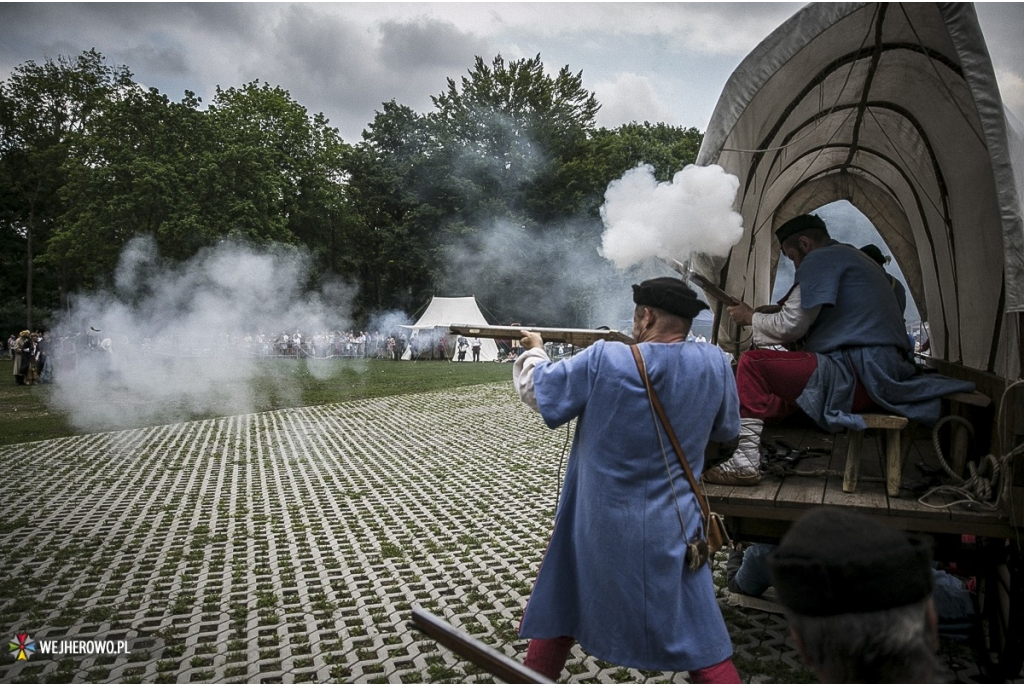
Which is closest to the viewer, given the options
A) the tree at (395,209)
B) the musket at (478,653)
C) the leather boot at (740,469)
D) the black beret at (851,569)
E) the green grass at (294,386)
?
the black beret at (851,569)

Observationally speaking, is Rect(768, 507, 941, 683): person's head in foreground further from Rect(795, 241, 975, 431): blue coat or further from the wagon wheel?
Rect(795, 241, 975, 431): blue coat

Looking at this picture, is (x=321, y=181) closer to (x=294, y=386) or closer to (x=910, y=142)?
(x=294, y=386)

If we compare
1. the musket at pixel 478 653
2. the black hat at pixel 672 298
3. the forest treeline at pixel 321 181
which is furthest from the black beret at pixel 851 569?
the forest treeline at pixel 321 181

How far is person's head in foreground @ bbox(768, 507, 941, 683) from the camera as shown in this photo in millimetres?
1321

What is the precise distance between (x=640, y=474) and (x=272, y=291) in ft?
92.2

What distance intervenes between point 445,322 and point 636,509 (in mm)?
34420

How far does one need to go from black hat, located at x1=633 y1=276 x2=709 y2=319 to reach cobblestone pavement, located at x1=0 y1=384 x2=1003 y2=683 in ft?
7.45

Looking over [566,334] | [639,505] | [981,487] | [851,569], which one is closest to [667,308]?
[639,505]

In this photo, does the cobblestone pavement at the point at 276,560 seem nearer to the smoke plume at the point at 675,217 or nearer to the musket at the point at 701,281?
the musket at the point at 701,281

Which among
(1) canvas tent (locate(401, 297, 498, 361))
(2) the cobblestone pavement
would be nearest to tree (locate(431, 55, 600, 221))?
(1) canvas tent (locate(401, 297, 498, 361))

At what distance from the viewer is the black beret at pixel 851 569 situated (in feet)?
4.33

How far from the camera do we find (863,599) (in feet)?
4.34

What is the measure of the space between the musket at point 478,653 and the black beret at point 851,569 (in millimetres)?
604

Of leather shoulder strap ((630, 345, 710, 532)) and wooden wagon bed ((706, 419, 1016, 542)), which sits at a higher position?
leather shoulder strap ((630, 345, 710, 532))
